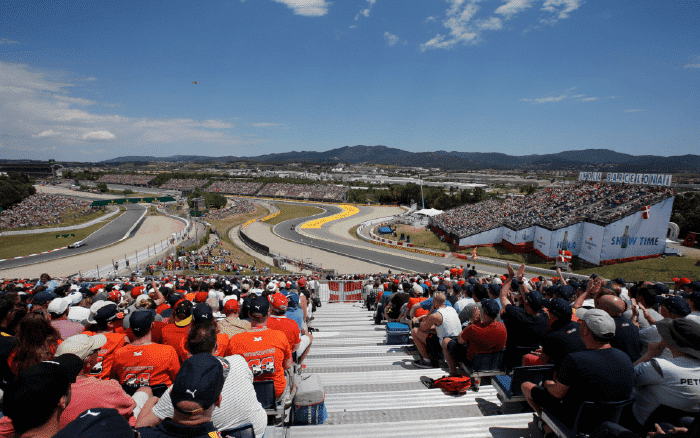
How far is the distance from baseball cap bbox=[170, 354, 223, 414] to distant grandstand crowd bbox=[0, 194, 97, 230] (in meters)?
74.4

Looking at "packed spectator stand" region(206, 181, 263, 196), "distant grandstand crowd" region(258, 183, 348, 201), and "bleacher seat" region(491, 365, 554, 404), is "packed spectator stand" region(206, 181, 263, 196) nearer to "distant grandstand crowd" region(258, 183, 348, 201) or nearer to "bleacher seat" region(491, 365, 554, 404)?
"distant grandstand crowd" region(258, 183, 348, 201)

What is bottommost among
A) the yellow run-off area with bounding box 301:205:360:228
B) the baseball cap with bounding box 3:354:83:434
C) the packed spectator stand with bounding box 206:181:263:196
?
the yellow run-off area with bounding box 301:205:360:228

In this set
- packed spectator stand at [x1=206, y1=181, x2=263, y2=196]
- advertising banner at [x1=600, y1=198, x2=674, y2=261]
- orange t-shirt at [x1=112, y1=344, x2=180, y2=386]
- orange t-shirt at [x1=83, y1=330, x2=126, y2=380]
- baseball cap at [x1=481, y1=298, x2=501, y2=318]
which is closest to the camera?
orange t-shirt at [x1=112, y1=344, x2=180, y2=386]

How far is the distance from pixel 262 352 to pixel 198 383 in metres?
1.70

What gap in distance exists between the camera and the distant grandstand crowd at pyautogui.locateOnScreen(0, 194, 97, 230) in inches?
2274

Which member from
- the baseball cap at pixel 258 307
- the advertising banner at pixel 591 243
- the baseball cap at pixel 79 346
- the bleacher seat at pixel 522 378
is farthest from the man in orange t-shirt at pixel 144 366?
the advertising banner at pixel 591 243

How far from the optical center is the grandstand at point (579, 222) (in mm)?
32594

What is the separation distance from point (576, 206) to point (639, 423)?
43.4 m

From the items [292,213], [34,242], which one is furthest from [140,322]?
[292,213]

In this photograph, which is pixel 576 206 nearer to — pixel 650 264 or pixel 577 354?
pixel 650 264

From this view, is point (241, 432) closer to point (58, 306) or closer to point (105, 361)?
point (105, 361)

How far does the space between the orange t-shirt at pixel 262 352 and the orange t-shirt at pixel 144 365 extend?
2.37 feet

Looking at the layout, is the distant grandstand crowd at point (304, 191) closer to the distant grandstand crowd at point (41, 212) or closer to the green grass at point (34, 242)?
the distant grandstand crowd at point (41, 212)

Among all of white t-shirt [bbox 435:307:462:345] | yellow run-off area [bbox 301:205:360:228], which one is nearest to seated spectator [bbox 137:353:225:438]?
white t-shirt [bbox 435:307:462:345]
